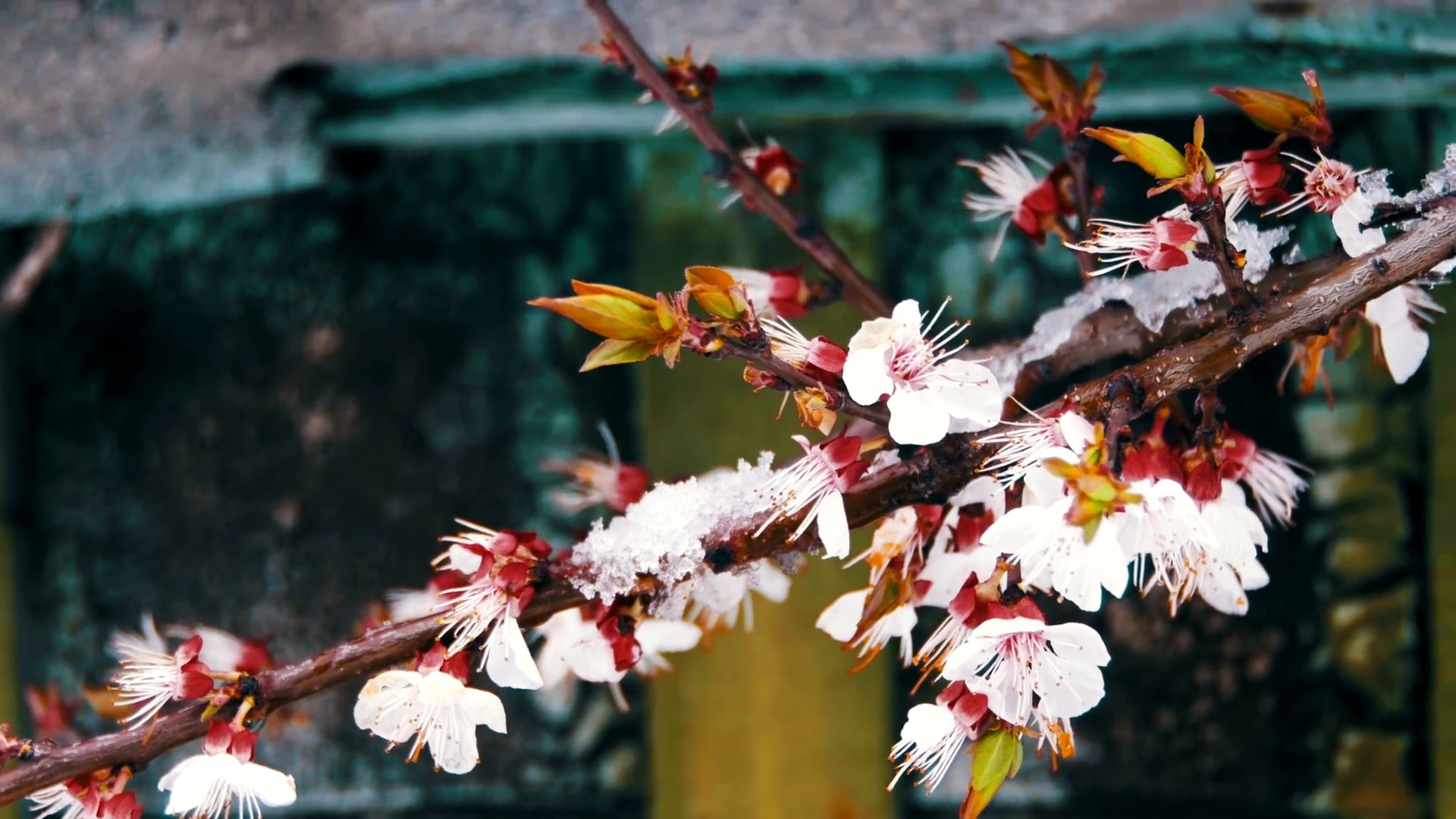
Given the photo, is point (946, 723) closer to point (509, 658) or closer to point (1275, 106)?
point (509, 658)

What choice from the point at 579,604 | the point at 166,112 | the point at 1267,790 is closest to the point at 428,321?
the point at 166,112

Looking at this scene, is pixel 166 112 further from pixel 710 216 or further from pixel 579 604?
pixel 579 604

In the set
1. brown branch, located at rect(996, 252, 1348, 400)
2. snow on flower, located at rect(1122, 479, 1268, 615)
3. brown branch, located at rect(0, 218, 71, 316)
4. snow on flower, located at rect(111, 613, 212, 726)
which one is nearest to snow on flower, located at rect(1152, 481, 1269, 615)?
snow on flower, located at rect(1122, 479, 1268, 615)

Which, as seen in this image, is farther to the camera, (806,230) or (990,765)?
(806,230)

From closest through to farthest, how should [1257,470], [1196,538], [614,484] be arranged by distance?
[1196,538] → [1257,470] → [614,484]

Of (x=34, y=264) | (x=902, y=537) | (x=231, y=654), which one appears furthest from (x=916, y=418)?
(x=34, y=264)

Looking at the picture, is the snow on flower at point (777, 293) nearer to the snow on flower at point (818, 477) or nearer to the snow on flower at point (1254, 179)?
the snow on flower at point (818, 477)

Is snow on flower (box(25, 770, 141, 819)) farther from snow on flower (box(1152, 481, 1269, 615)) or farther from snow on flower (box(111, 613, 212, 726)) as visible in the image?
snow on flower (box(1152, 481, 1269, 615))
